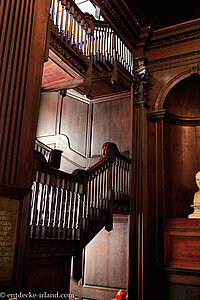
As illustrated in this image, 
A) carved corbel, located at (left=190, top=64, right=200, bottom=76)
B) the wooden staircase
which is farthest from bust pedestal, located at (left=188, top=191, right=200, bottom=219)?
carved corbel, located at (left=190, top=64, right=200, bottom=76)

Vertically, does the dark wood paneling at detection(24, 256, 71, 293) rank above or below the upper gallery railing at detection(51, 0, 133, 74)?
below

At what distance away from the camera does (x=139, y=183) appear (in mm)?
5891

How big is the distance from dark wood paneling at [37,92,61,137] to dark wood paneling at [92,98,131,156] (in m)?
1.03

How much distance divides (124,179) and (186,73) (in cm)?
256

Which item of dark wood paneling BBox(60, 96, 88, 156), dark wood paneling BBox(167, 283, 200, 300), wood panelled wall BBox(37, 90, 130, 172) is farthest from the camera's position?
dark wood paneling BBox(60, 96, 88, 156)

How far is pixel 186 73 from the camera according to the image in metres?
6.39

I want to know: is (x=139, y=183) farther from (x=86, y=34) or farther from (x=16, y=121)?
(x=16, y=121)

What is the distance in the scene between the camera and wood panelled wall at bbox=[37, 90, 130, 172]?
22.2 feet

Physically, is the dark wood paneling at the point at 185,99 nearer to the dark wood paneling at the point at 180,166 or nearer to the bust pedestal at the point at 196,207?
the dark wood paneling at the point at 180,166

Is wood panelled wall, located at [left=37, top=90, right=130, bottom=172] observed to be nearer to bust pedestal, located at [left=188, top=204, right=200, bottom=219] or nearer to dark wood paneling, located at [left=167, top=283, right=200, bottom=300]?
bust pedestal, located at [left=188, top=204, right=200, bottom=219]

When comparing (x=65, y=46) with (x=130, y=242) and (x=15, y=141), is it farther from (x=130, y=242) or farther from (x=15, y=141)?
(x=130, y=242)

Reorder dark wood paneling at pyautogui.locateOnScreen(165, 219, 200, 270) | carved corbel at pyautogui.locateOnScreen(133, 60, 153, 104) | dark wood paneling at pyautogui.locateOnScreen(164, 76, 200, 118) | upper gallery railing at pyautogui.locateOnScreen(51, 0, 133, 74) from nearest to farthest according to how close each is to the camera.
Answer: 1. upper gallery railing at pyautogui.locateOnScreen(51, 0, 133, 74)
2. dark wood paneling at pyautogui.locateOnScreen(165, 219, 200, 270)
3. carved corbel at pyautogui.locateOnScreen(133, 60, 153, 104)
4. dark wood paneling at pyautogui.locateOnScreen(164, 76, 200, 118)

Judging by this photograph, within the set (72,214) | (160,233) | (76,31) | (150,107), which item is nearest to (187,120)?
(150,107)

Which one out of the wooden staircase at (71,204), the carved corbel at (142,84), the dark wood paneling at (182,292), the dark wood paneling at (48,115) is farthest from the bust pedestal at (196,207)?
the dark wood paneling at (48,115)
